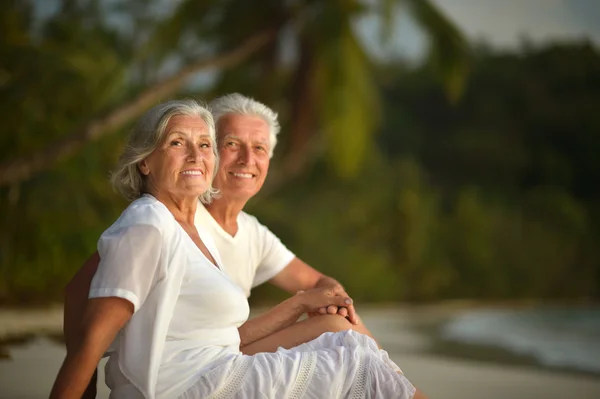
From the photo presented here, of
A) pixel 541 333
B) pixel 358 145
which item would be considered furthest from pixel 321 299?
pixel 358 145

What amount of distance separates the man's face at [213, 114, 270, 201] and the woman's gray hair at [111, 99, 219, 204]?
659 millimetres

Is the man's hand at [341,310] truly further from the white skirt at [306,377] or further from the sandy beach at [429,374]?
the sandy beach at [429,374]

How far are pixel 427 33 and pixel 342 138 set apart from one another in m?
1.77

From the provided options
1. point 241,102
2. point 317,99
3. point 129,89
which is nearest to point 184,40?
point 129,89

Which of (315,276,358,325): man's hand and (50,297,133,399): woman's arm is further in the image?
(315,276,358,325): man's hand

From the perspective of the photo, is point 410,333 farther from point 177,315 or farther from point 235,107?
point 177,315

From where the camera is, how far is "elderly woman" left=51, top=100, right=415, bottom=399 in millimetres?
1769

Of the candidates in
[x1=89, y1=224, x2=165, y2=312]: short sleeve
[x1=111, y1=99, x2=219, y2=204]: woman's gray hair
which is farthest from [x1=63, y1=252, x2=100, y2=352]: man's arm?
[x1=111, y1=99, x2=219, y2=204]: woman's gray hair

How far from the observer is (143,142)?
203 centimetres

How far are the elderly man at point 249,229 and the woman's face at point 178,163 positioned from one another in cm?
53

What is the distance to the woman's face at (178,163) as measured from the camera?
2025 millimetres

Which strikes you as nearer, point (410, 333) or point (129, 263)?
point (129, 263)

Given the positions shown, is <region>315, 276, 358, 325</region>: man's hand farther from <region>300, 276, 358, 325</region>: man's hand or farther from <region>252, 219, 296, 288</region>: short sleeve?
<region>252, 219, 296, 288</region>: short sleeve

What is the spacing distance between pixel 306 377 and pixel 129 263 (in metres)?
0.51
